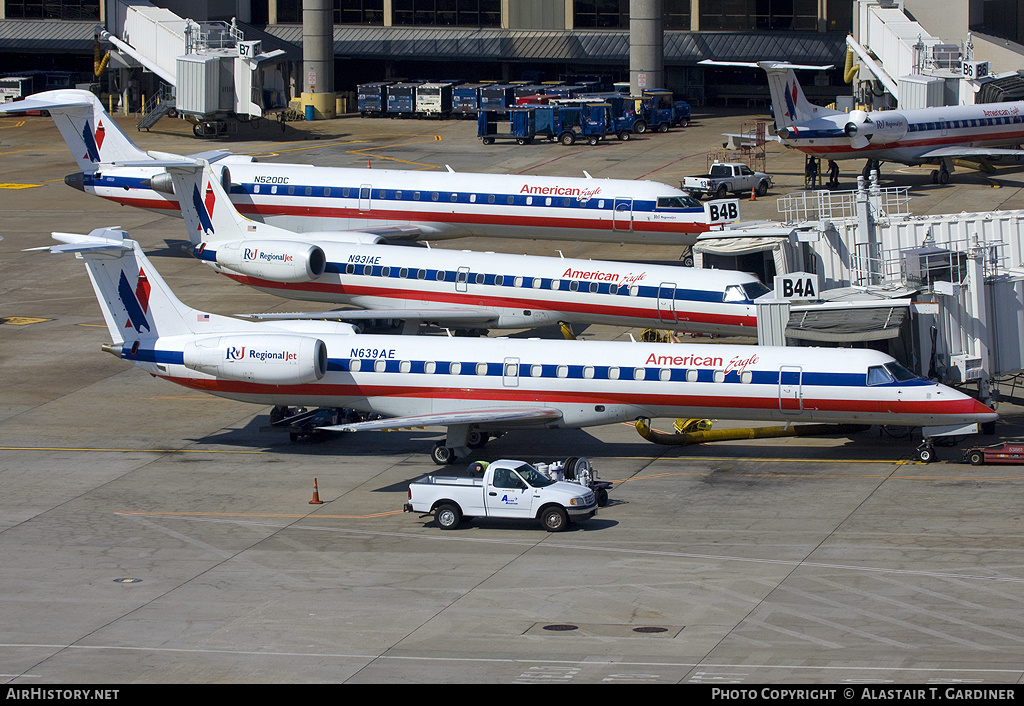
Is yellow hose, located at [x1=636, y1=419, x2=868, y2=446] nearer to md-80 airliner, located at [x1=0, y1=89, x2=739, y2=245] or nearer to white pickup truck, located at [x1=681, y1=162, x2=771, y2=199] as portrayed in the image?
md-80 airliner, located at [x1=0, y1=89, x2=739, y2=245]

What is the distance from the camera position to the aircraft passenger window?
117 ft

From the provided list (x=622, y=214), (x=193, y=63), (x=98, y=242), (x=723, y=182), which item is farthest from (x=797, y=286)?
(x=193, y=63)

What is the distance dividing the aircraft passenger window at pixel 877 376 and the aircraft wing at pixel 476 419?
26.2 ft

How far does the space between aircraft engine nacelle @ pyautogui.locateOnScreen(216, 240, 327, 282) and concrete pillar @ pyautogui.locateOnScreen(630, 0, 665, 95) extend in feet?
177

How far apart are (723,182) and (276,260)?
97.0ft

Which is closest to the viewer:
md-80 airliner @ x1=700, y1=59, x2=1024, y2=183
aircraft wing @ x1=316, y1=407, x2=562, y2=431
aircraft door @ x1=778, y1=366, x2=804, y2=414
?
aircraft door @ x1=778, y1=366, x2=804, y2=414

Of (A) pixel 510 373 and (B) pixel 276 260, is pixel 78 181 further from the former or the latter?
(A) pixel 510 373

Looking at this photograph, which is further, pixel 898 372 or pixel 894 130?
pixel 894 130

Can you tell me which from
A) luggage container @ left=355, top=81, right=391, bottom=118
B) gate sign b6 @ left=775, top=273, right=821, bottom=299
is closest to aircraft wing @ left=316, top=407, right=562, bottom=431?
gate sign b6 @ left=775, top=273, right=821, bottom=299

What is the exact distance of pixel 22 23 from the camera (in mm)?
112750

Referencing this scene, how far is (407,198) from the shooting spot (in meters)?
58.7

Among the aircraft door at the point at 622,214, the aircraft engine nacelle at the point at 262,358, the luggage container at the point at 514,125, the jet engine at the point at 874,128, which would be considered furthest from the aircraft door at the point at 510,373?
the luggage container at the point at 514,125
